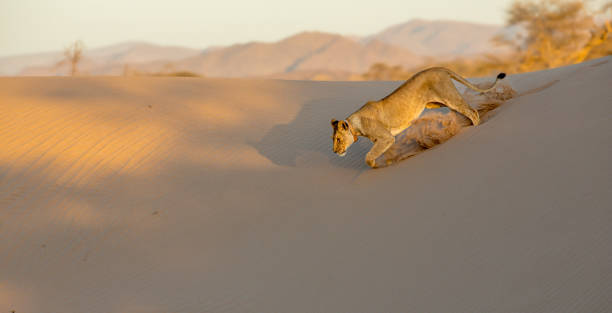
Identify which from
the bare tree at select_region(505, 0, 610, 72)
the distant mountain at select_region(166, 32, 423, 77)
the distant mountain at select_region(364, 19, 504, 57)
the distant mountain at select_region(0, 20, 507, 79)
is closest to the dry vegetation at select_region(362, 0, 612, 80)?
the bare tree at select_region(505, 0, 610, 72)

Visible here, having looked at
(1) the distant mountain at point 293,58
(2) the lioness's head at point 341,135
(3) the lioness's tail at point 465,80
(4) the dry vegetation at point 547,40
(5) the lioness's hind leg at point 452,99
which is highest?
(1) the distant mountain at point 293,58

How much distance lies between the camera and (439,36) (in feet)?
449

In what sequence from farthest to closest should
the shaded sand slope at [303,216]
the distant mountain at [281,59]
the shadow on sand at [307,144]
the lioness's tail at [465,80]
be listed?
the distant mountain at [281,59] < the shadow on sand at [307,144] < the lioness's tail at [465,80] < the shaded sand slope at [303,216]

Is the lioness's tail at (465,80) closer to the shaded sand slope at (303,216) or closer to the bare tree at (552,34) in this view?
the shaded sand slope at (303,216)

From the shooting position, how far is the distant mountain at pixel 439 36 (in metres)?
123

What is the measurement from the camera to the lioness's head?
523 cm

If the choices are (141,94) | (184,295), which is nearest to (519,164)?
(184,295)

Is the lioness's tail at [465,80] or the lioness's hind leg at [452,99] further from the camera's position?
the lioness's tail at [465,80]

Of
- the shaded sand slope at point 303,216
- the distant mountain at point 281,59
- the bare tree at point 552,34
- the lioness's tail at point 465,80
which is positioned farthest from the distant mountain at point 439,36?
the shaded sand slope at point 303,216

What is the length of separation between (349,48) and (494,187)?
3346 inches

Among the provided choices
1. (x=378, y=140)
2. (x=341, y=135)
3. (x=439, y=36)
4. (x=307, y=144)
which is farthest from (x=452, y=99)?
(x=439, y=36)

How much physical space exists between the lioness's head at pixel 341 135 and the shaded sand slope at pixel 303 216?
36 cm

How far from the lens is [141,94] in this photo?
27.5 ft

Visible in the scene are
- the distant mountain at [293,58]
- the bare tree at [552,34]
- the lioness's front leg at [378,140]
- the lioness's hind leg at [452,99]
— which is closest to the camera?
the lioness's front leg at [378,140]
